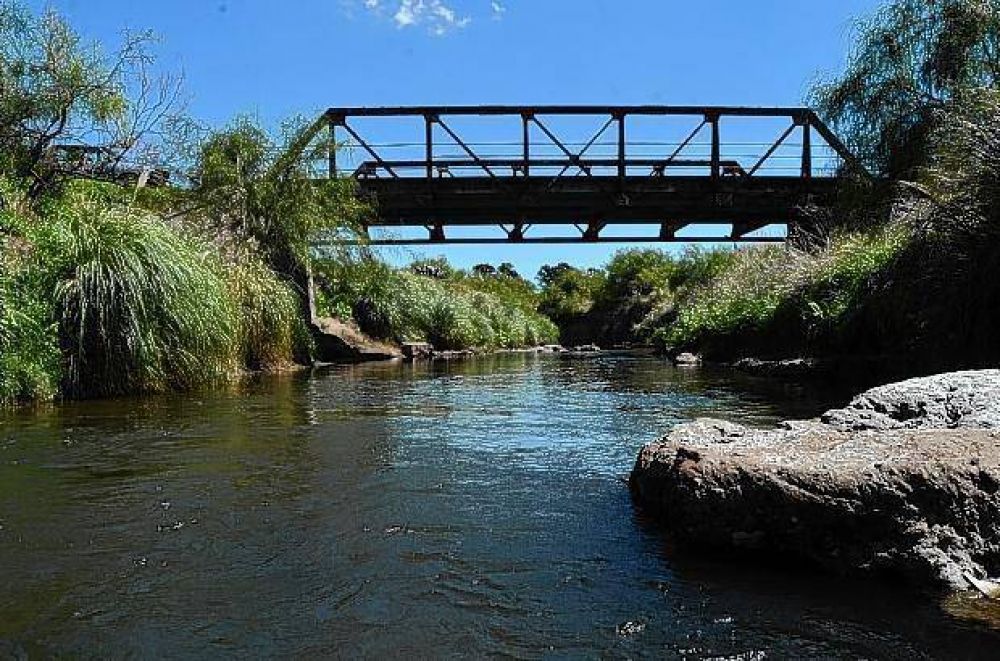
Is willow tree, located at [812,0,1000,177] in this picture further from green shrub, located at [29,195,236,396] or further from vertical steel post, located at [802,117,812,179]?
green shrub, located at [29,195,236,396]

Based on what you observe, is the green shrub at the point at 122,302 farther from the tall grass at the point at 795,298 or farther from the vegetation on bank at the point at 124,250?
the tall grass at the point at 795,298

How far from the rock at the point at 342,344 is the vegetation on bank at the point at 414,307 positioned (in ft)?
2.28

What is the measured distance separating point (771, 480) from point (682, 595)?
2.17 feet

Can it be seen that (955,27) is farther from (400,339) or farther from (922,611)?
(922,611)

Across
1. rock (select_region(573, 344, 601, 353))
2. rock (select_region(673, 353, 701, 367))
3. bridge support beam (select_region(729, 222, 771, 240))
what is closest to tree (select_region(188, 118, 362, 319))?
rock (select_region(673, 353, 701, 367))

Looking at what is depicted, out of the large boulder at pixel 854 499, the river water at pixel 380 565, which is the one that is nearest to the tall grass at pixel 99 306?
the river water at pixel 380 565

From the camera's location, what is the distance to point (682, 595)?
283cm

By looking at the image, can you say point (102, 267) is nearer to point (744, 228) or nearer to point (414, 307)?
point (414, 307)

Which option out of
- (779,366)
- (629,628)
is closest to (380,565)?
(629,628)

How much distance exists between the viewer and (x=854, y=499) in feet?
10.1

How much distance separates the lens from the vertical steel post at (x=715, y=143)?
76.0 feet

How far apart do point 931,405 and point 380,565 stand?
288cm

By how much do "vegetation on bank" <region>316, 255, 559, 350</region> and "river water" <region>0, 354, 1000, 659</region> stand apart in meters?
14.3

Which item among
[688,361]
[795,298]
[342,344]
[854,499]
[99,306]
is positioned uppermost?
[795,298]
